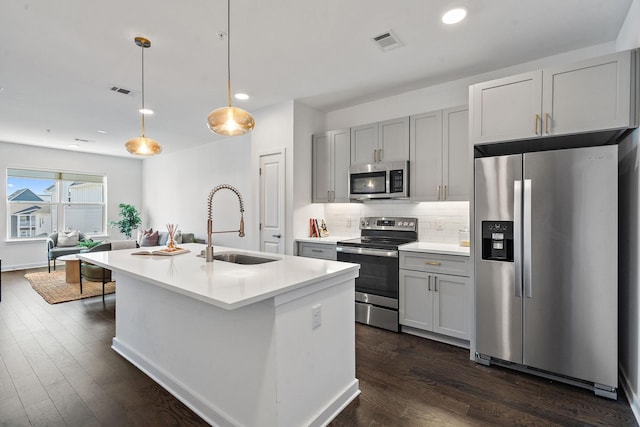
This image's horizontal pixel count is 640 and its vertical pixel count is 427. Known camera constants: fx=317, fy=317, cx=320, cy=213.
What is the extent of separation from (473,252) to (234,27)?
2.65m

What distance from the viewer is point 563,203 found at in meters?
2.29

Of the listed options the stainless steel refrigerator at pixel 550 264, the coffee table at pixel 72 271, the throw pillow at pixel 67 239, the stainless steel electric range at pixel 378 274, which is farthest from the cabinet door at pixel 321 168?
the throw pillow at pixel 67 239

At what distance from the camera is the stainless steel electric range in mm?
3301

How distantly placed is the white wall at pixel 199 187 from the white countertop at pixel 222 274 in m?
2.62

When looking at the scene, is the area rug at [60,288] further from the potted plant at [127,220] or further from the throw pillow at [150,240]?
the potted plant at [127,220]

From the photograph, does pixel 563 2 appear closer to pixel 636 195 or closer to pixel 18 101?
pixel 636 195

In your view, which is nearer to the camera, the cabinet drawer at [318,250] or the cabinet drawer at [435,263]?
the cabinet drawer at [435,263]

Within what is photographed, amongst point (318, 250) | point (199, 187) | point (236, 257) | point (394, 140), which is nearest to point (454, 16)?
point (394, 140)

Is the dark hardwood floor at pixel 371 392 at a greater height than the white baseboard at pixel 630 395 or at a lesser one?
lesser

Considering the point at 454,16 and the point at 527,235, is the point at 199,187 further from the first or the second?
the point at 527,235

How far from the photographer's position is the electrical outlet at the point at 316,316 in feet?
5.98

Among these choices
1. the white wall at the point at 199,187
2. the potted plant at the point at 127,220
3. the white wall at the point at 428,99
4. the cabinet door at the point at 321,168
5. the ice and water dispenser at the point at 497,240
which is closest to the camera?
the ice and water dispenser at the point at 497,240

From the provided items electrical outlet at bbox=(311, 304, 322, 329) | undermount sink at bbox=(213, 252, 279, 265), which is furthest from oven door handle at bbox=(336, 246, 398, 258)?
electrical outlet at bbox=(311, 304, 322, 329)

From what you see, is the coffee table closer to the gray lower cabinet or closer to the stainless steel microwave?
the stainless steel microwave
